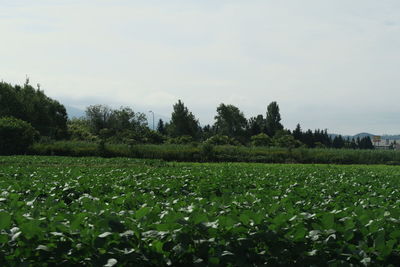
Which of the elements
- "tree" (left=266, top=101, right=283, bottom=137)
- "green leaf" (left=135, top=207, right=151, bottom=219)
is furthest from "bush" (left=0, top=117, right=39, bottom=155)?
"tree" (left=266, top=101, right=283, bottom=137)

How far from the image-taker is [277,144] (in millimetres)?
58375

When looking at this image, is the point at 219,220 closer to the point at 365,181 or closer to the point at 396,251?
the point at 396,251

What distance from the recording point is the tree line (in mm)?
52219

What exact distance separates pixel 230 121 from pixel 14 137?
1624 inches

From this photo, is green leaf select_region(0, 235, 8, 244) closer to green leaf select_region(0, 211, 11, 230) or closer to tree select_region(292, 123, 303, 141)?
green leaf select_region(0, 211, 11, 230)

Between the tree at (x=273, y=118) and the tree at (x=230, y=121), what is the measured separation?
9.75 m

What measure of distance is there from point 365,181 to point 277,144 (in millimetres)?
47424

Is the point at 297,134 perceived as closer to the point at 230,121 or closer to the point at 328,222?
the point at 230,121

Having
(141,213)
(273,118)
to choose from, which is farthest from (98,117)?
(141,213)

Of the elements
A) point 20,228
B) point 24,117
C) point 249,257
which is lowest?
point 249,257

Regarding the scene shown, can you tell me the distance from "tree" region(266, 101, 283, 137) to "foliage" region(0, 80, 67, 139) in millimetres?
38737

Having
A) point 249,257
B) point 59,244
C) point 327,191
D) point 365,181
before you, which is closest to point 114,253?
point 59,244

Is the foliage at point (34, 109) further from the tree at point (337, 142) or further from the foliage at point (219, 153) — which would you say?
the tree at point (337, 142)

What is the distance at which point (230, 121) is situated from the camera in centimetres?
7269
